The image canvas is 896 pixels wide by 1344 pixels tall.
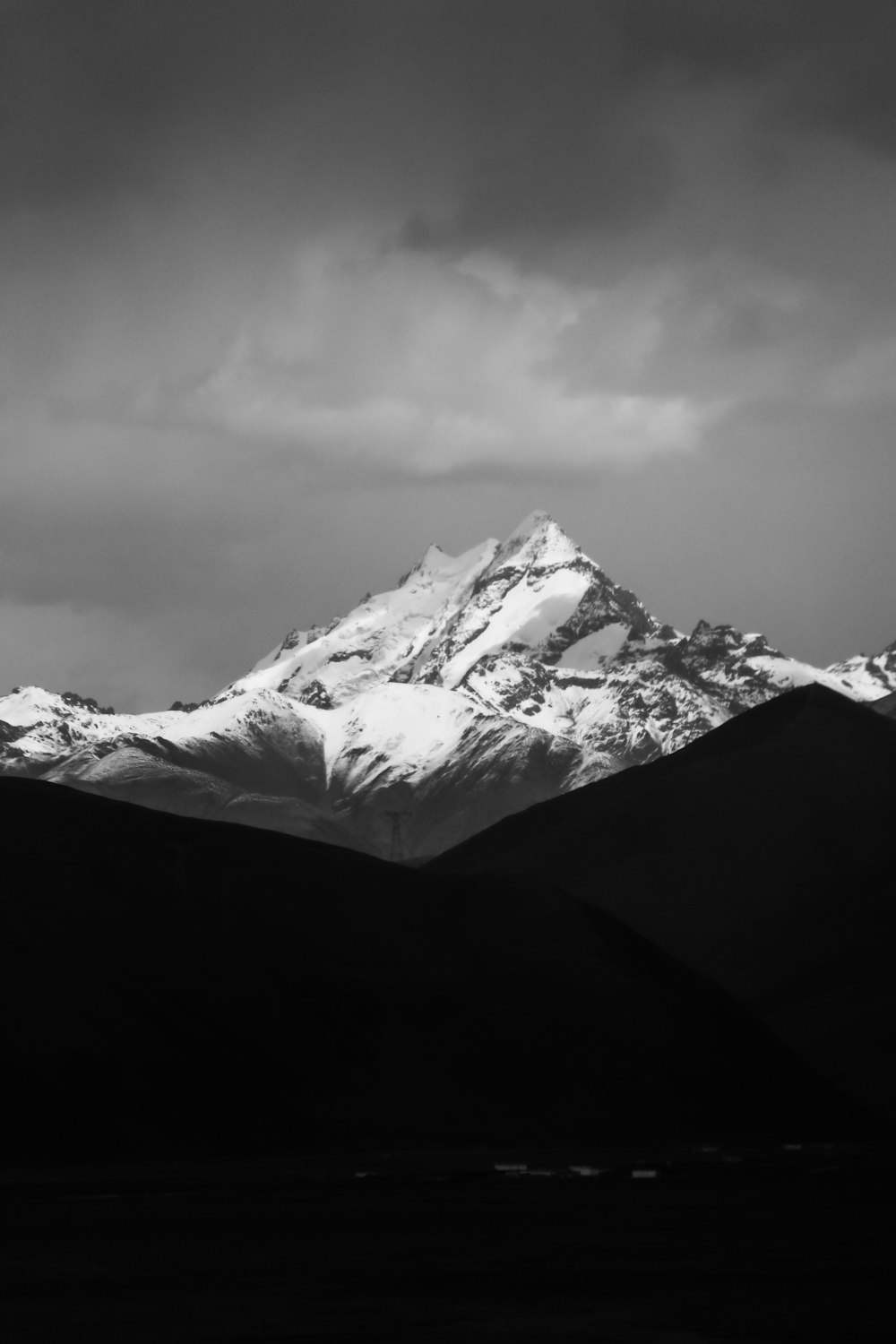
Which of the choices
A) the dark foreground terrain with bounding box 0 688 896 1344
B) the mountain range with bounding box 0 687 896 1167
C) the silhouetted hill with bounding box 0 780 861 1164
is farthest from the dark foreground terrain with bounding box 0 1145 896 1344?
the silhouetted hill with bounding box 0 780 861 1164

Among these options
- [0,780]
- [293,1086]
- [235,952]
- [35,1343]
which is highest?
[0,780]

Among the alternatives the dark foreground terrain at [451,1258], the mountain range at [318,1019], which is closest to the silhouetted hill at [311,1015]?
the mountain range at [318,1019]

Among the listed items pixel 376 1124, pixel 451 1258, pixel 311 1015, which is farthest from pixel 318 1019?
pixel 451 1258

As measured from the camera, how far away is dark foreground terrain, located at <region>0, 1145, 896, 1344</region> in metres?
62.5

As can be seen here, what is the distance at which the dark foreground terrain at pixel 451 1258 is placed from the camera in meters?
62.5

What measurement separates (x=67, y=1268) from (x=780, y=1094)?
107 meters

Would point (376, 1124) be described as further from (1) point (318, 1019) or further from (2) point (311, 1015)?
(2) point (311, 1015)

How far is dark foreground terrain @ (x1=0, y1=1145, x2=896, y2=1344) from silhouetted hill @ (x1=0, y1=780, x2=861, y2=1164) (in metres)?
24.9

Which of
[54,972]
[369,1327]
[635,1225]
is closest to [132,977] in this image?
[54,972]

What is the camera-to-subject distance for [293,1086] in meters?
157

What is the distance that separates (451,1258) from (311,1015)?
87.1 m

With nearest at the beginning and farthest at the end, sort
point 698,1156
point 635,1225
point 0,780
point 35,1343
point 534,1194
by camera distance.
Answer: point 35,1343 → point 635,1225 → point 534,1194 → point 698,1156 → point 0,780

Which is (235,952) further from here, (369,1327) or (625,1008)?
(369,1327)

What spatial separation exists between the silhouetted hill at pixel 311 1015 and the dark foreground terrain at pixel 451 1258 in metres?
24.9
